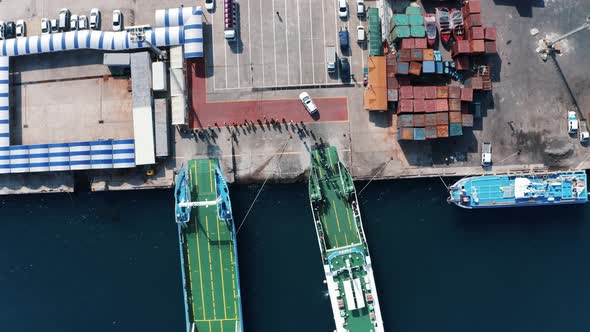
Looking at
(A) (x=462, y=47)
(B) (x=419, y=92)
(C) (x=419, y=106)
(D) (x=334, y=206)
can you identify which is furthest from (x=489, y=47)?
(D) (x=334, y=206)

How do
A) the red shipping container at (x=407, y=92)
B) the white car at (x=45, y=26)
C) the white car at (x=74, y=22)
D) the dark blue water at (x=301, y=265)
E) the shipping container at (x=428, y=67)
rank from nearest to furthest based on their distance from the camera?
the red shipping container at (x=407, y=92) → the shipping container at (x=428, y=67) → the white car at (x=45, y=26) → the white car at (x=74, y=22) → the dark blue water at (x=301, y=265)

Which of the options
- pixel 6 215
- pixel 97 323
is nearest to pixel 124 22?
pixel 6 215

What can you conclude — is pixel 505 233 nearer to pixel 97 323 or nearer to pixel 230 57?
pixel 230 57

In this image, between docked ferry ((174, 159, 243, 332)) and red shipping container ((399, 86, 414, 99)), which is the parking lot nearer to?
red shipping container ((399, 86, 414, 99))

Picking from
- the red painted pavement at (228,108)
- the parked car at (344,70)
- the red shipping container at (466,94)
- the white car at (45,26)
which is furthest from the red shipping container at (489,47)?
the white car at (45,26)

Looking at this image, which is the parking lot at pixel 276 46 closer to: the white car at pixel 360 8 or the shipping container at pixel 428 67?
the white car at pixel 360 8

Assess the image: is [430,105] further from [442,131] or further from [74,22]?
[74,22]
